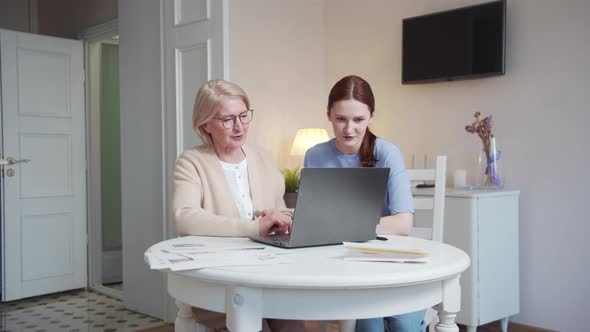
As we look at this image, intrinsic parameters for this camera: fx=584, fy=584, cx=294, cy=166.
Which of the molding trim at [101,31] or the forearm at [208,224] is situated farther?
the molding trim at [101,31]

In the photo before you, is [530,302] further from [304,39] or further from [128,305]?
[128,305]

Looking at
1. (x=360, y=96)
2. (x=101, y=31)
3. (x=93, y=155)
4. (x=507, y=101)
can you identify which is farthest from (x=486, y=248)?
(x=101, y=31)

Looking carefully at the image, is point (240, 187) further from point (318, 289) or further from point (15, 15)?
point (15, 15)

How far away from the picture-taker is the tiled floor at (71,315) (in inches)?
141

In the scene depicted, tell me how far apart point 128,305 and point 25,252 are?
1003mm

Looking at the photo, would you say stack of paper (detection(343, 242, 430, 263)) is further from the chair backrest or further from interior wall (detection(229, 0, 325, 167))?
interior wall (detection(229, 0, 325, 167))

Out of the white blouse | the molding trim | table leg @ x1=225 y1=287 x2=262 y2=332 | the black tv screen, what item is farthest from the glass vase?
the molding trim

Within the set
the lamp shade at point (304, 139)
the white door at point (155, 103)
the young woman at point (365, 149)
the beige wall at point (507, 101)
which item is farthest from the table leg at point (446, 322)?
the lamp shade at point (304, 139)

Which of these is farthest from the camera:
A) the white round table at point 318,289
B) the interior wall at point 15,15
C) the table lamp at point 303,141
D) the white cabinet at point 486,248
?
the interior wall at point 15,15

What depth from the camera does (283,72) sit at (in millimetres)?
3955

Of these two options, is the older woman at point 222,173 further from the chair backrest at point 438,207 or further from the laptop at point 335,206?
the chair backrest at point 438,207

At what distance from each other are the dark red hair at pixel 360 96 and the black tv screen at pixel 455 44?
5.02 feet

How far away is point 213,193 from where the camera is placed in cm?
201

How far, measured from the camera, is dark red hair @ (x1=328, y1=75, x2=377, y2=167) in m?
1.99
